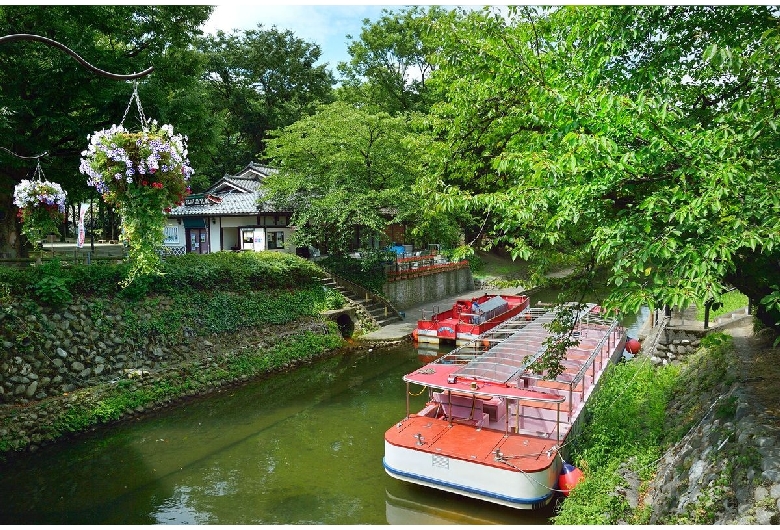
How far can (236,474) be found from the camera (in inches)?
461

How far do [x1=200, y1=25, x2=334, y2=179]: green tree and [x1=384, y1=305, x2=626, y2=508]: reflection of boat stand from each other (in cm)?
3781

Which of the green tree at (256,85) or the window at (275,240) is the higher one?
the green tree at (256,85)

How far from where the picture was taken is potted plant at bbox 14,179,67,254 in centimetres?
1330

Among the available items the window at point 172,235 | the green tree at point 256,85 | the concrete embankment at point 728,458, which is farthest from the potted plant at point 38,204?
the green tree at point 256,85

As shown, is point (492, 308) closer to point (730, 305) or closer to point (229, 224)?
point (730, 305)

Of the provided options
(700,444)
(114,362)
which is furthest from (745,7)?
(114,362)

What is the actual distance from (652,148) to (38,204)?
14.3 m

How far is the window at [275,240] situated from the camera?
30797 millimetres

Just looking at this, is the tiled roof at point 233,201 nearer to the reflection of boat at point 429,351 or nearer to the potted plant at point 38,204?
the reflection of boat at point 429,351

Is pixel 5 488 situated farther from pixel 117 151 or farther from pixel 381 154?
pixel 381 154

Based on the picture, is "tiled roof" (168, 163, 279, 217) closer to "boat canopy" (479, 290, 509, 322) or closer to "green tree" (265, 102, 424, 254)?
"green tree" (265, 102, 424, 254)

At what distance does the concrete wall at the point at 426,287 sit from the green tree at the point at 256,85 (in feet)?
67.1

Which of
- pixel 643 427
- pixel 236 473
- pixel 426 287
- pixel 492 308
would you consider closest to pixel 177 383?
pixel 236 473

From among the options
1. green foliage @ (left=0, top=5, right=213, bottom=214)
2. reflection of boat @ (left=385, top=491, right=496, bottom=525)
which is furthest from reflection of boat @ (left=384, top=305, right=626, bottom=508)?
green foliage @ (left=0, top=5, right=213, bottom=214)
